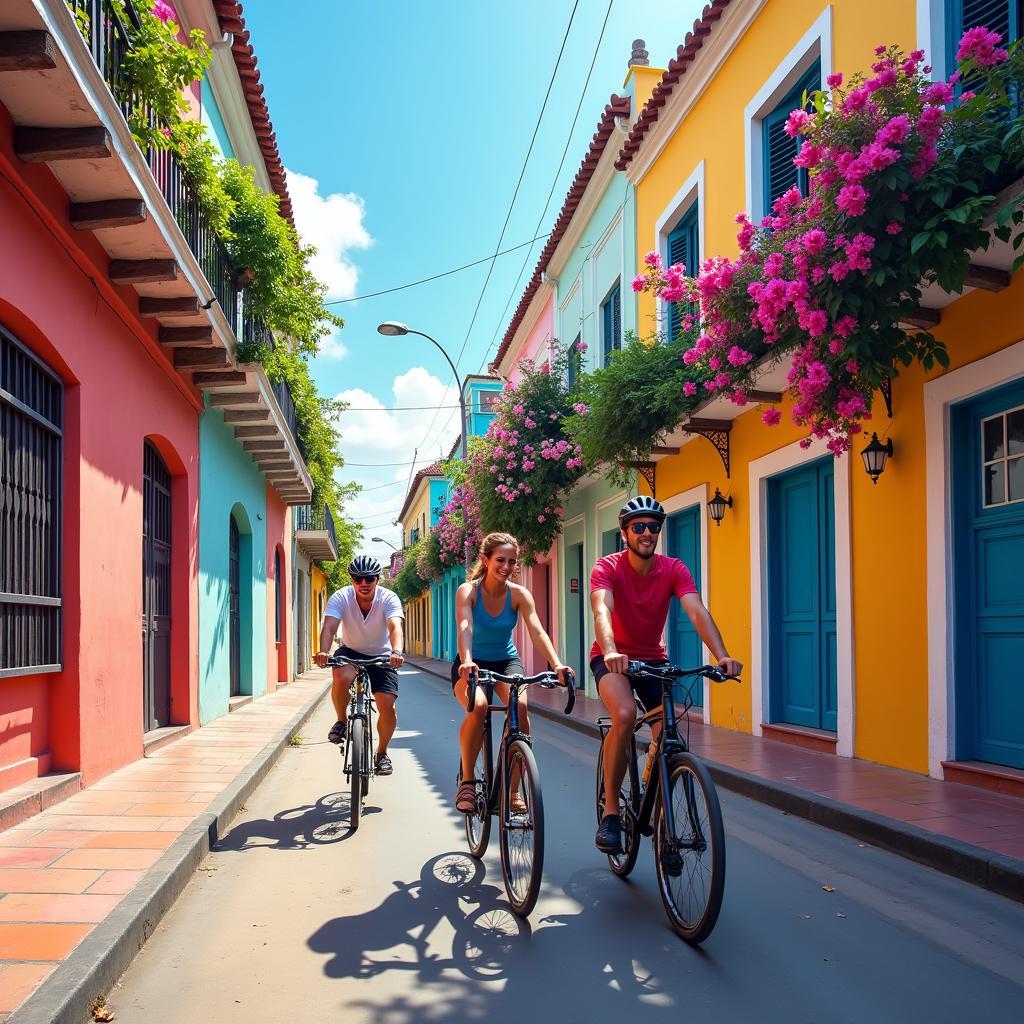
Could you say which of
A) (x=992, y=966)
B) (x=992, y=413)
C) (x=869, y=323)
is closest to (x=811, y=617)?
(x=992, y=413)

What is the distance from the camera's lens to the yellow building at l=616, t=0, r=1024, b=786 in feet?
22.2

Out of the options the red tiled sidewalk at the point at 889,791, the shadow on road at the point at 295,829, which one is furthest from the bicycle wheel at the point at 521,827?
the red tiled sidewalk at the point at 889,791

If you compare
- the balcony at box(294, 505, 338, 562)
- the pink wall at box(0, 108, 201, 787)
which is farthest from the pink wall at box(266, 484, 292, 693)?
the pink wall at box(0, 108, 201, 787)

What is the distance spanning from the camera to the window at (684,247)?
41.0 ft

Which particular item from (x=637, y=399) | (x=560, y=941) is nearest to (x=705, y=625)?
A: (x=560, y=941)

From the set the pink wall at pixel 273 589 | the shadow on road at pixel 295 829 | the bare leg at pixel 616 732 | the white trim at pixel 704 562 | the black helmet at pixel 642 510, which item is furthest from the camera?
the pink wall at pixel 273 589

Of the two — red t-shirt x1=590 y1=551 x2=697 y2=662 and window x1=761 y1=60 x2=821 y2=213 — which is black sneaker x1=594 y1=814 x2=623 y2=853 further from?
window x1=761 y1=60 x2=821 y2=213

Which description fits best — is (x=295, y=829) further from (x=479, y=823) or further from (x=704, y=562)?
(x=704, y=562)

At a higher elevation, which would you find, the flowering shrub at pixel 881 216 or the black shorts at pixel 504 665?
the flowering shrub at pixel 881 216

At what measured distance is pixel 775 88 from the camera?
32.3 ft

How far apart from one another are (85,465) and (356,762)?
3.12 meters

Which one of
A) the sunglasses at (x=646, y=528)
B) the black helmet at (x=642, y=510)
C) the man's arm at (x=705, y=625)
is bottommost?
the man's arm at (x=705, y=625)

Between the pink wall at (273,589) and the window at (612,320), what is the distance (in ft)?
23.9

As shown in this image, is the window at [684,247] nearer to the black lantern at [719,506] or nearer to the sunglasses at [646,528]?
the black lantern at [719,506]
